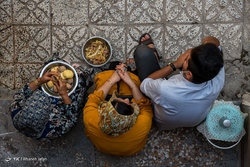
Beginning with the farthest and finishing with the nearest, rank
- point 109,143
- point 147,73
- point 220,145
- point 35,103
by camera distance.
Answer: point 220,145 < point 147,73 < point 109,143 < point 35,103

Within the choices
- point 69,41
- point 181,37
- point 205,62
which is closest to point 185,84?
point 205,62

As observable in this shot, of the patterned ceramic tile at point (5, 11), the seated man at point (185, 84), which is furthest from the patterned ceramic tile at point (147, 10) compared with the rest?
the patterned ceramic tile at point (5, 11)

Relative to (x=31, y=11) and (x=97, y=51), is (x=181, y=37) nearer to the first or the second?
(x=97, y=51)

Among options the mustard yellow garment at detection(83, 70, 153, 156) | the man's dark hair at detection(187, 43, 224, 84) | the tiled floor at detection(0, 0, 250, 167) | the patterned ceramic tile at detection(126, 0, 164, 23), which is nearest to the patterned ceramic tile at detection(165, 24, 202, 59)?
the tiled floor at detection(0, 0, 250, 167)

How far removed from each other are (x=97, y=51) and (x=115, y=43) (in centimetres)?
21

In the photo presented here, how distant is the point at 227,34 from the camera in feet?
10.6

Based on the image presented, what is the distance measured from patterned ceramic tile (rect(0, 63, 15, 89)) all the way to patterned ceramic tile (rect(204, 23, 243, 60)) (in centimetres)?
189

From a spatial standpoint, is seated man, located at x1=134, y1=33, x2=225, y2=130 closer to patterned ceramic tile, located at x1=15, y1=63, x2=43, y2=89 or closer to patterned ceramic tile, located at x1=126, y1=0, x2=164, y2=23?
patterned ceramic tile, located at x1=126, y1=0, x2=164, y2=23

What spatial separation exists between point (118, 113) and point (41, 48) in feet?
4.58

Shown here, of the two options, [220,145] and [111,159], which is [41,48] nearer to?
[111,159]

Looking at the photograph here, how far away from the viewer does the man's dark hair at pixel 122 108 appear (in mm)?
2305

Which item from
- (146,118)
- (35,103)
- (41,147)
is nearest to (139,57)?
(146,118)

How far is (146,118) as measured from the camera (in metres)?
2.64

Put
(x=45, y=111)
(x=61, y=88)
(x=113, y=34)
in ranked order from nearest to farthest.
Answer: (x=45, y=111) → (x=61, y=88) → (x=113, y=34)
